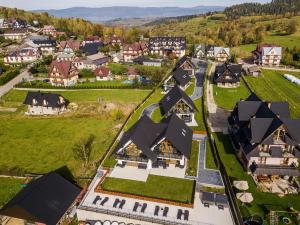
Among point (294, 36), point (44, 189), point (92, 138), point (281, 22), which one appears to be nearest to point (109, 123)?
point (92, 138)

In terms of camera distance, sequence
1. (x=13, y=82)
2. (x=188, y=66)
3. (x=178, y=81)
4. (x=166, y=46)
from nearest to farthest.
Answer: (x=178, y=81), (x=13, y=82), (x=188, y=66), (x=166, y=46)

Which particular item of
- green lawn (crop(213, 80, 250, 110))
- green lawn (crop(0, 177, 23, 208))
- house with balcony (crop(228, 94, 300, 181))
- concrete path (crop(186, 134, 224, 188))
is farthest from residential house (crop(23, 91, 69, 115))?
house with balcony (crop(228, 94, 300, 181))

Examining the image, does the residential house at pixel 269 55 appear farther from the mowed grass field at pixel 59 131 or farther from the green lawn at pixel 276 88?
the mowed grass field at pixel 59 131

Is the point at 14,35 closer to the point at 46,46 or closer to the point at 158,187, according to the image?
the point at 46,46

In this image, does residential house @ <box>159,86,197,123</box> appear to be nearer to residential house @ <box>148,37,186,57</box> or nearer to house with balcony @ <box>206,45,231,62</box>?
house with balcony @ <box>206,45,231,62</box>

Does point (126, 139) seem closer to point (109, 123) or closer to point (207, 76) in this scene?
point (109, 123)

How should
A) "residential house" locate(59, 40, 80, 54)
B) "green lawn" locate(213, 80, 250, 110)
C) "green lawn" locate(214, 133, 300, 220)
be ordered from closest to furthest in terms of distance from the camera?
"green lawn" locate(214, 133, 300, 220) < "green lawn" locate(213, 80, 250, 110) < "residential house" locate(59, 40, 80, 54)

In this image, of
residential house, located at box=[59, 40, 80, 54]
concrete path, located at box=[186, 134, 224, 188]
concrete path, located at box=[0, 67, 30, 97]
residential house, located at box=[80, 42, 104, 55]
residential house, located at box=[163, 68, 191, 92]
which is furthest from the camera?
residential house, located at box=[59, 40, 80, 54]

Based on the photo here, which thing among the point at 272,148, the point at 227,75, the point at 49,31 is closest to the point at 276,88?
the point at 227,75
